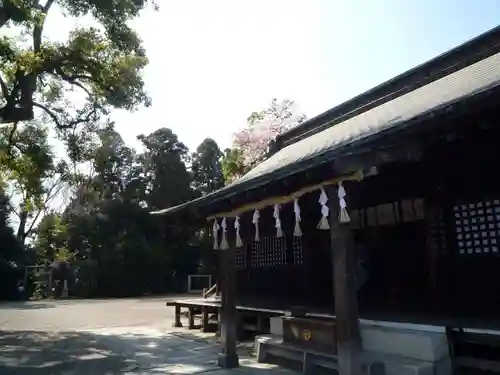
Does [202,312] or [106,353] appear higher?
[202,312]

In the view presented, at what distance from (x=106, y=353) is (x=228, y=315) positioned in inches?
124

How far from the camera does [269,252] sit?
11.1 metres

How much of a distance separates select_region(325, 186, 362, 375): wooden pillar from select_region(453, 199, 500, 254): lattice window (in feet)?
9.51

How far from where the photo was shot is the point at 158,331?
38.1ft

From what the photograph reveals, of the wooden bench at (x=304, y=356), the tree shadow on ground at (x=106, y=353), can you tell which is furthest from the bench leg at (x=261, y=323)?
the wooden bench at (x=304, y=356)

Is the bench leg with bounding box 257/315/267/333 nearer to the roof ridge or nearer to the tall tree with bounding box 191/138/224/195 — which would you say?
the roof ridge

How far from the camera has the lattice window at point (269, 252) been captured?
10.7 meters

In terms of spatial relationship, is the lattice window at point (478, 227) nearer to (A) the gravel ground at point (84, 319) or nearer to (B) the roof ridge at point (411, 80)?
(B) the roof ridge at point (411, 80)

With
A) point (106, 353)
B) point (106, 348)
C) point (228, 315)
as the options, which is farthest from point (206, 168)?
point (228, 315)

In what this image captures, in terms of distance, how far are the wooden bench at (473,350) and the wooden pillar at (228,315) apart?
3294 millimetres

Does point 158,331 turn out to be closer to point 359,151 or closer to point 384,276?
point 384,276

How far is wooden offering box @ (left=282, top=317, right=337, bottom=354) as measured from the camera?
5.83 metres

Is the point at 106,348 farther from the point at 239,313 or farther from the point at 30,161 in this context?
the point at 30,161

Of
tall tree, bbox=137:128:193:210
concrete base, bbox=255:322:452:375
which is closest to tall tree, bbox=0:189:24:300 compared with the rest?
tall tree, bbox=137:128:193:210
